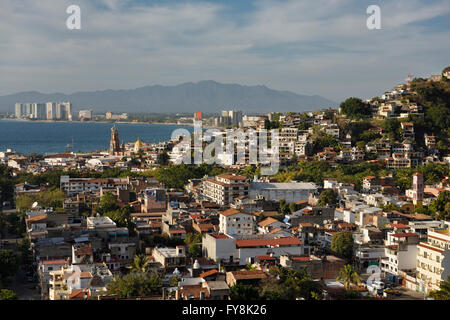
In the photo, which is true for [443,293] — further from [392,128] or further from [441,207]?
[392,128]

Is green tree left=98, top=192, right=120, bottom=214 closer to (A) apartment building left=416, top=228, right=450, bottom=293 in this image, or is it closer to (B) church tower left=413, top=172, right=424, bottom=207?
(A) apartment building left=416, top=228, right=450, bottom=293

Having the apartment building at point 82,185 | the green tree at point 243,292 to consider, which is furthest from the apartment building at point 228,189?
the green tree at point 243,292

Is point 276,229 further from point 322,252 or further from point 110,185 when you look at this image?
point 110,185

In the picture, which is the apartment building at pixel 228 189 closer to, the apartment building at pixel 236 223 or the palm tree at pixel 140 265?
the apartment building at pixel 236 223

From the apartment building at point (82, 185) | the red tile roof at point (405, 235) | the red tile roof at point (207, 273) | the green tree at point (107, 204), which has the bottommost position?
the red tile roof at point (207, 273)

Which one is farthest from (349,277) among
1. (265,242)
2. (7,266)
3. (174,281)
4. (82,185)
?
(82,185)

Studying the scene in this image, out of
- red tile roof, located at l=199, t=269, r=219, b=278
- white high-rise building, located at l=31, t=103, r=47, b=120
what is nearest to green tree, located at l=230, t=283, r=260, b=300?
red tile roof, located at l=199, t=269, r=219, b=278
